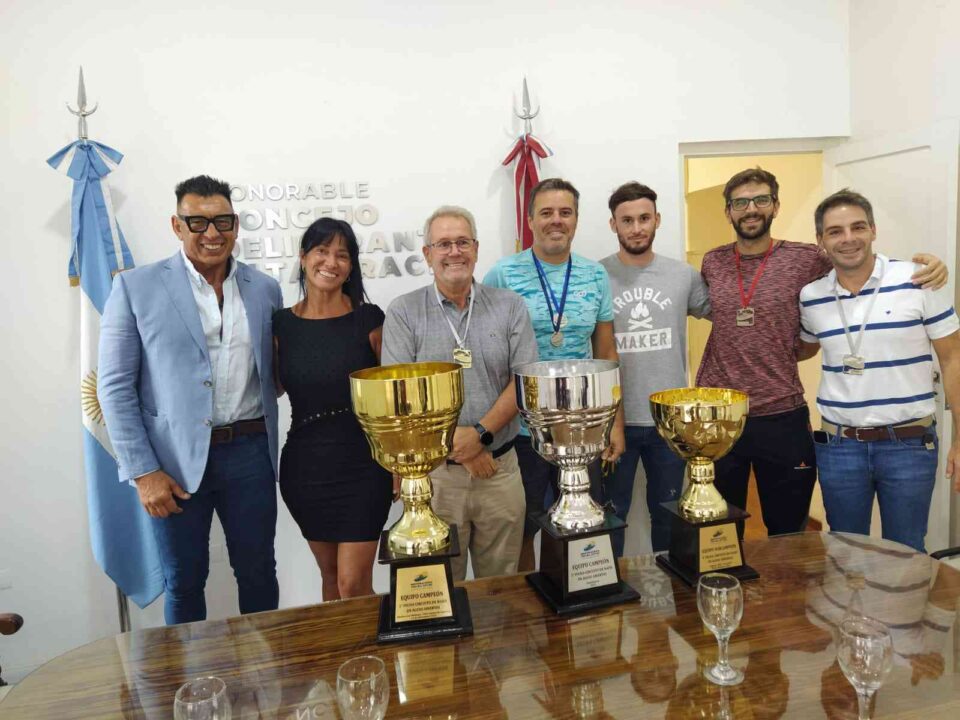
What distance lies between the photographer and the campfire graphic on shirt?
2465mm

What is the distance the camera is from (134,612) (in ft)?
9.30

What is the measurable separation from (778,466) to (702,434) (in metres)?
1.26

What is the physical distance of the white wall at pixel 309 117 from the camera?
102 inches

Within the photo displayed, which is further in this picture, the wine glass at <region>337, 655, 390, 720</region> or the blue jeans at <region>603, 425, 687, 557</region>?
the blue jeans at <region>603, 425, 687, 557</region>

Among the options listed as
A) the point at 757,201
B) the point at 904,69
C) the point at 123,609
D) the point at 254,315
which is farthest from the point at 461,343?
the point at 904,69

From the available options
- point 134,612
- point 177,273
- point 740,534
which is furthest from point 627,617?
point 134,612

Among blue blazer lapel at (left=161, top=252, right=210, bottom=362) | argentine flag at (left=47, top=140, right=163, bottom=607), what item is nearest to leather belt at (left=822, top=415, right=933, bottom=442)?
blue blazer lapel at (left=161, top=252, right=210, bottom=362)

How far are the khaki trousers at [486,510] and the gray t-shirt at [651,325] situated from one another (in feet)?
2.06

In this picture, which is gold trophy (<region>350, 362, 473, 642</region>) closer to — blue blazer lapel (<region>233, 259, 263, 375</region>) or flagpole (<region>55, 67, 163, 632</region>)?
blue blazer lapel (<region>233, 259, 263, 375</region>)

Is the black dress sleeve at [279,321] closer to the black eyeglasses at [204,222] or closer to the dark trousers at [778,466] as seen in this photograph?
the black eyeglasses at [204,222]

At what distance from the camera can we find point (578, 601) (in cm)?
126

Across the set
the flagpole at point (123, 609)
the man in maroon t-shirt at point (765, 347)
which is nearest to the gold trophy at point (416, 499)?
the man in maroon t-shirt at point (765, 347)

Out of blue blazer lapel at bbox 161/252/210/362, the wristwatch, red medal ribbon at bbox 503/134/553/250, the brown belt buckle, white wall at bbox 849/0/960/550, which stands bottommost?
the wristwatch

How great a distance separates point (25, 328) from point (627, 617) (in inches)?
105
